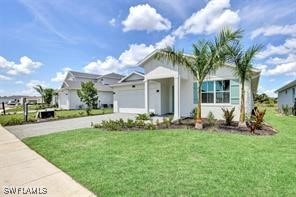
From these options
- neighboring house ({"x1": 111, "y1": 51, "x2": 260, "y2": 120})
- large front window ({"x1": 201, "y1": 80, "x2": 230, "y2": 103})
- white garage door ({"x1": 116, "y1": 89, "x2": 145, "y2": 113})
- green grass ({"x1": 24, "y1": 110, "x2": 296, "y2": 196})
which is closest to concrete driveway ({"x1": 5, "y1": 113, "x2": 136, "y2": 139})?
green grass ({"x1": 24, "y1": 110, "x2": 296, "y2": 196})

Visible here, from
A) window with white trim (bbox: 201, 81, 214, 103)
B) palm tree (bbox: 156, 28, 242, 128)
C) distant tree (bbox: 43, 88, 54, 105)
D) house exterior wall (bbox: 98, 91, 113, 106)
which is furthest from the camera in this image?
distant tree (bbox: 43, 88, 54, 105)

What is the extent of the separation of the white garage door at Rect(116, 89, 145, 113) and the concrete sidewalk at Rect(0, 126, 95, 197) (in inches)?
587

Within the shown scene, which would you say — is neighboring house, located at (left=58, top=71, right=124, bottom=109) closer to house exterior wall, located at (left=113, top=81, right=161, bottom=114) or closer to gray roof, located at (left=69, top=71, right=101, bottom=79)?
gray roof, located at (left=69, top=71, right=101, bottom=79)

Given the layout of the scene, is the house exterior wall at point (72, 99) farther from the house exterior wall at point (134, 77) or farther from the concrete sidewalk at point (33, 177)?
the concrete sidewalk at point (33, 177)

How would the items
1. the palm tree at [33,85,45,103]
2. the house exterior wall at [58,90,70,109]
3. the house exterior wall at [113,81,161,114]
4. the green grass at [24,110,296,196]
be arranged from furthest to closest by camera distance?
the palm tree at [33,85,45,103] < the house exterior wall at [58,90,70,109] < the house exterior wall at [113,81,161,114] < the green grass at [24,110,296,196]

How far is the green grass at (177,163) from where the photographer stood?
4.37 metres

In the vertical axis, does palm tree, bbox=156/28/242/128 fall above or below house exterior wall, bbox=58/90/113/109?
above

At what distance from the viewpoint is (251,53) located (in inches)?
446

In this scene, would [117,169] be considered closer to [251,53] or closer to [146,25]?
[251,53]

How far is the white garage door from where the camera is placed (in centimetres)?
2211

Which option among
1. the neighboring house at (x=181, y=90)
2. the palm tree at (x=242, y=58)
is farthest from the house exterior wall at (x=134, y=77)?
the palm tree at (x=242, y=58)

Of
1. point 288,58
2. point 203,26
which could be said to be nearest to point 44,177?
point 203,26

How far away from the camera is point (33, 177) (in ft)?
17.0

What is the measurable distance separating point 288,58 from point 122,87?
23.9m
